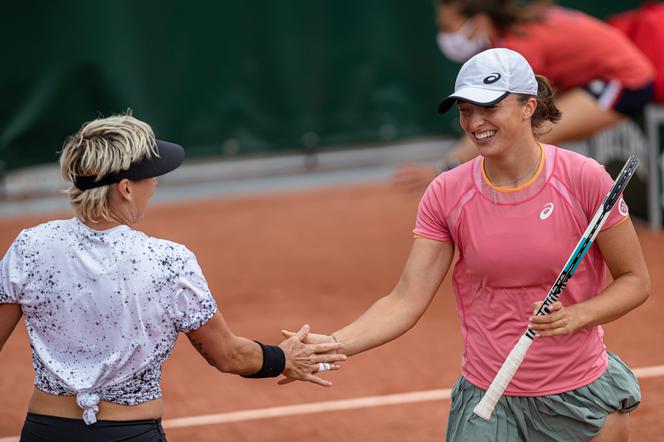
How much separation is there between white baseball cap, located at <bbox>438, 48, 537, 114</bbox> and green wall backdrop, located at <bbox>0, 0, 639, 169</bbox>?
8150mm

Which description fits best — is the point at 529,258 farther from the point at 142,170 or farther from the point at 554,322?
the point at 142,170

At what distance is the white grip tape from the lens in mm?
3525

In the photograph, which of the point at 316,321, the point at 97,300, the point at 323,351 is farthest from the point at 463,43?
the point at 97,300

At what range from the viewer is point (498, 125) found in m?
3.60

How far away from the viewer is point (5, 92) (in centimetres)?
1121

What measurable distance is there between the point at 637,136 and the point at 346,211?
9.33ft

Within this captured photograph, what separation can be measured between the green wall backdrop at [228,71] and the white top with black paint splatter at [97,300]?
817cm

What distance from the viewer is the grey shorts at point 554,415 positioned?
3.62m

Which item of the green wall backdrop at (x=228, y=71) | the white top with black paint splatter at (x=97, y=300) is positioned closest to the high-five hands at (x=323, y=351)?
the white top with black paint splatter at (x=97, y=300)

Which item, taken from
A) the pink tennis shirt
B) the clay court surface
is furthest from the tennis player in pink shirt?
the clay court surface

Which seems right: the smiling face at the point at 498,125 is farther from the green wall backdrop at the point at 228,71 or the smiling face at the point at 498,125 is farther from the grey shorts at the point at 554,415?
the green wall backdrop at the point at 228,71

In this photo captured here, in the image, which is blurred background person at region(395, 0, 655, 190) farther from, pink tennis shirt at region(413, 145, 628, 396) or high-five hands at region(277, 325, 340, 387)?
pink tennis shirt at region(413, 145, 628, 396)

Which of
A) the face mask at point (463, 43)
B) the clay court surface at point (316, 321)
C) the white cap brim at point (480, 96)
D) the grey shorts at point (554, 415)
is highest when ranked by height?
the white cap brim at point (480, 96)

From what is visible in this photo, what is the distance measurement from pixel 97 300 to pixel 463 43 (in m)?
4.91
